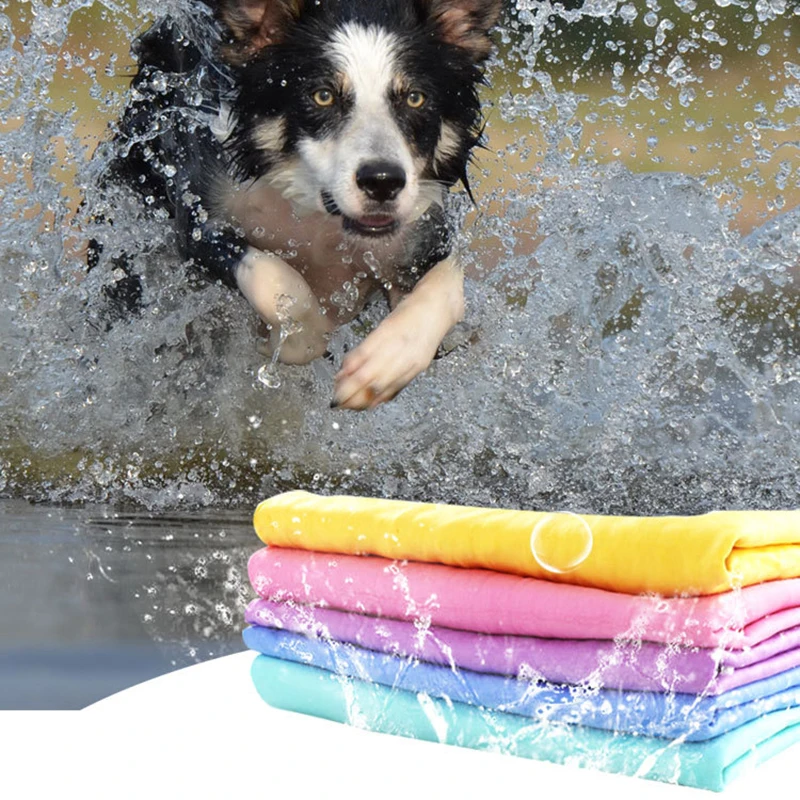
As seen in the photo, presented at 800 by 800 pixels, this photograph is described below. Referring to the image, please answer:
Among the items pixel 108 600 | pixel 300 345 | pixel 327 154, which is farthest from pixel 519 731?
pixel 327 154

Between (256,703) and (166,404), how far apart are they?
2.33 metres

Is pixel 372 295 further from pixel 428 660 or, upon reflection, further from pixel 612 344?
pixel 428 660

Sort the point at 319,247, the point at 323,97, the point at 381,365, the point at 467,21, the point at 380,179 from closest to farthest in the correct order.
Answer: the point at 381,365 < the point at 380,179 < the point at 323,97 < the point at 467,21 < the point at 319,247

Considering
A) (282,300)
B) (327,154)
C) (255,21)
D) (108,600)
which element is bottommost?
(108,600)

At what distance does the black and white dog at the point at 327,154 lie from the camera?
2.63 metres

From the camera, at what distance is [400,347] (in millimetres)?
2457

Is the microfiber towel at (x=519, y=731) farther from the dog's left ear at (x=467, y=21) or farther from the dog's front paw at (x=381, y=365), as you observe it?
the dog's left ear at (x=467, y=21)

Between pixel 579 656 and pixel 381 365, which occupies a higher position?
pixel 381 365

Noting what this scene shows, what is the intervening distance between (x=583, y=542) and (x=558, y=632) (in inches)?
3.0

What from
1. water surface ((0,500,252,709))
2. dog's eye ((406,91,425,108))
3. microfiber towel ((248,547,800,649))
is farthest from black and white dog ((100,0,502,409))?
microfiber towel ((248,547,800,649))

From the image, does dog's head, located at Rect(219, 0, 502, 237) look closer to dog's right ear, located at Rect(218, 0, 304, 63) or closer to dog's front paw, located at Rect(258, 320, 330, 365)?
dog's right ear, located at Rect(218, 0, 304, 63)

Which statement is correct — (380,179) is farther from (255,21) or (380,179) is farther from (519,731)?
(519,731)

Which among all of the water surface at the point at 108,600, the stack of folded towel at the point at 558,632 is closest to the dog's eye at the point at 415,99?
the water surface at the point at 108,600

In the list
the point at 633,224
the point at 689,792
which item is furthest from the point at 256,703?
the point at 633,224
